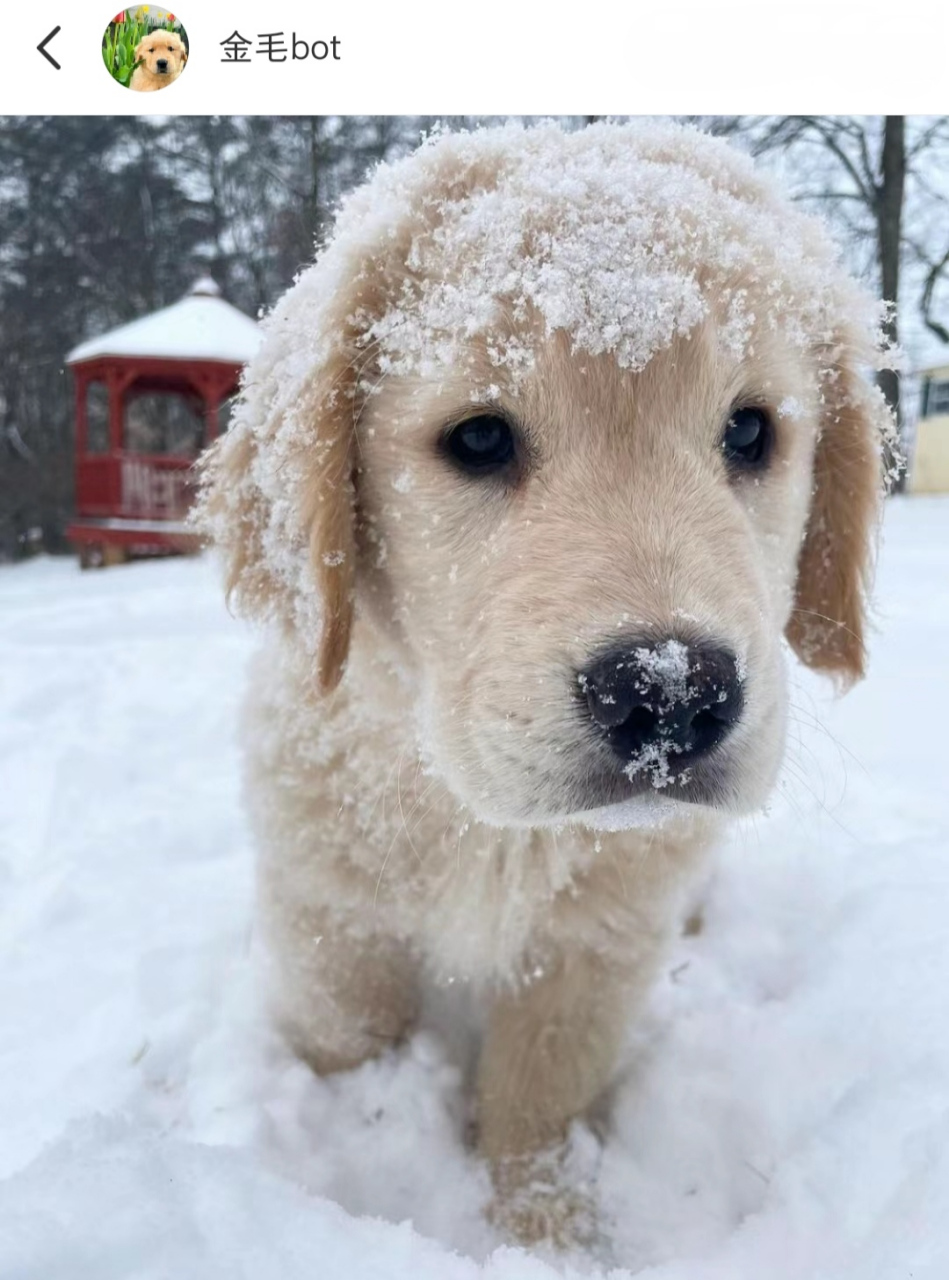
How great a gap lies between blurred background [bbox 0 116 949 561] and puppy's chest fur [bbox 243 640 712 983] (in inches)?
267

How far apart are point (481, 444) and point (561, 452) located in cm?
14

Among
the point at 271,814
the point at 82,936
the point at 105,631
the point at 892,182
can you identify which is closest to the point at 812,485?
the point at 271,814

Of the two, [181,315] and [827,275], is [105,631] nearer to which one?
[827,275]

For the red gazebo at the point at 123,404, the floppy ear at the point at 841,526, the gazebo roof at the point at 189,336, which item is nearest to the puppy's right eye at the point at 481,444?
the floppy ear at the point at 841,526

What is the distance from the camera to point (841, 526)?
1953mm

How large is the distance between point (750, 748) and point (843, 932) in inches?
52.5

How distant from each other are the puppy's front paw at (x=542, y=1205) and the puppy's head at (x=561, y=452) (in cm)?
98

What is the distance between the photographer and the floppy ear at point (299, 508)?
5.29 feet

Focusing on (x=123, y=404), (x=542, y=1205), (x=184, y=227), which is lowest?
(x=542, y=1205)

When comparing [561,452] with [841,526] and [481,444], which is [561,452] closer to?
[481,444]
